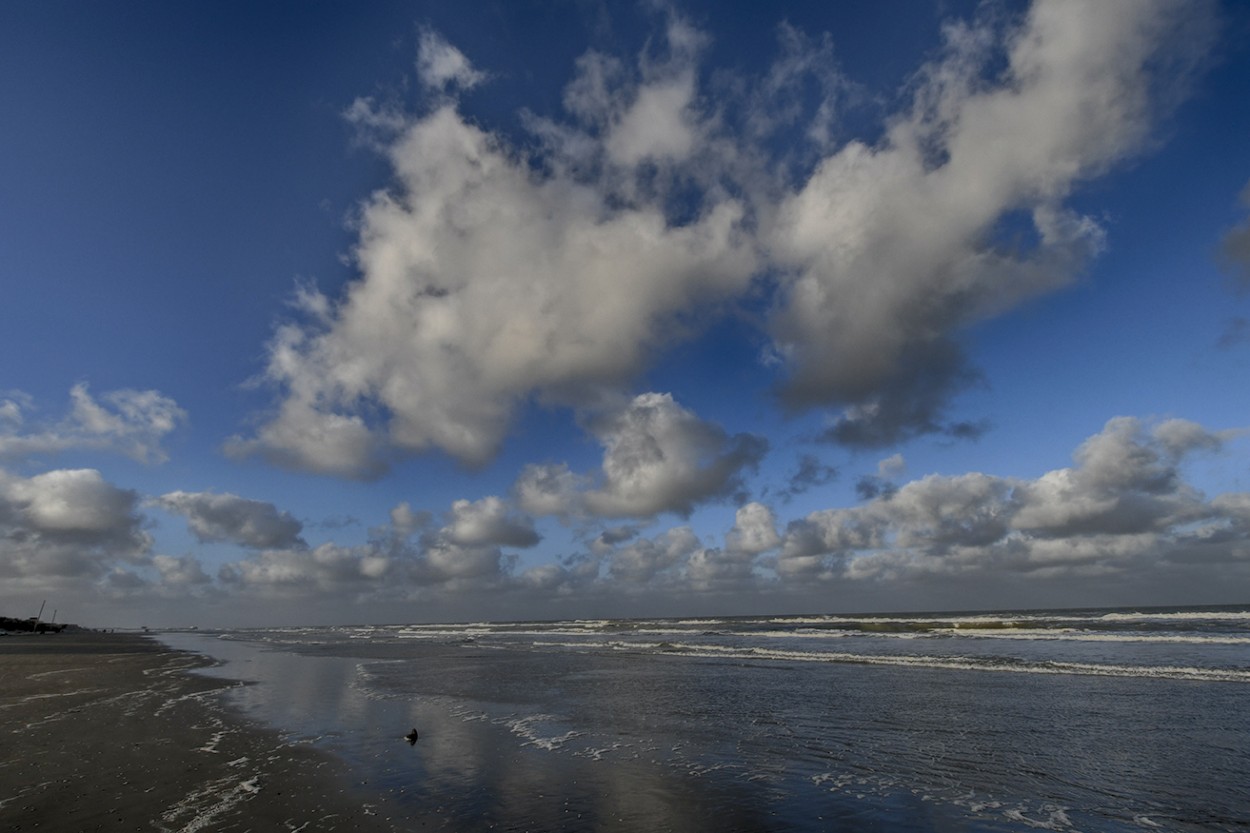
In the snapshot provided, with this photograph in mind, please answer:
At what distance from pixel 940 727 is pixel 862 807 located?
841 cm

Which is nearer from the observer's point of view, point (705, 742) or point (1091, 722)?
point (705, 742)

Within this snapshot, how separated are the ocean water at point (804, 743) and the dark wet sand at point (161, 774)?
1.10 meters

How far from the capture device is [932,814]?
10742mm

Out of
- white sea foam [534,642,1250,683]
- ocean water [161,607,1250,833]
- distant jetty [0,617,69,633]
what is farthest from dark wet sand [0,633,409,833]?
distant jetty [0,617,69,633]

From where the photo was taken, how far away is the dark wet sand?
10.4 metres

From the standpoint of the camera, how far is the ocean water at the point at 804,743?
1085 centimetres

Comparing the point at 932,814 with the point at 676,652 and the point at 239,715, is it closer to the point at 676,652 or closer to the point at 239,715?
the point at 239,715

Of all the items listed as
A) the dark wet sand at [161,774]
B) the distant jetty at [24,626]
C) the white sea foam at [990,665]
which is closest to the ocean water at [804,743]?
the white sea foam at [990,665]

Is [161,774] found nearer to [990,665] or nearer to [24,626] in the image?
[990,665]

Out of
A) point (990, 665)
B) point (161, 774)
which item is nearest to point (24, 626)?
point (161, 774)

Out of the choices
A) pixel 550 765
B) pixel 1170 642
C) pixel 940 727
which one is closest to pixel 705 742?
pixel 550 765

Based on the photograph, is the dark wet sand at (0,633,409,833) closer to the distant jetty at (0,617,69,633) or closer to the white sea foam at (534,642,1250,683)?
the white sea foam at (534,642,1250,683)

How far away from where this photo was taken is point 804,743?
1606 centimetres

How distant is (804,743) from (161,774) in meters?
14.5
